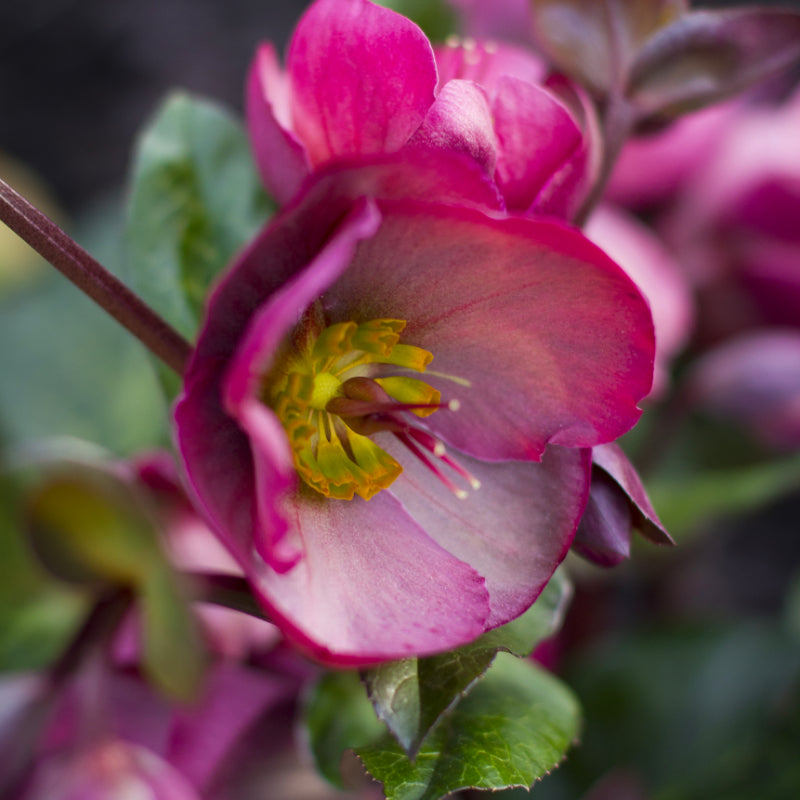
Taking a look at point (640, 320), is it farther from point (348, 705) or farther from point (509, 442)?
point (348, 705)

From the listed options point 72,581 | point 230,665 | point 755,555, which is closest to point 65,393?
point 230,665

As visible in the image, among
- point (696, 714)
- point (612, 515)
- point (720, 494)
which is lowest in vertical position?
point (696, 714)

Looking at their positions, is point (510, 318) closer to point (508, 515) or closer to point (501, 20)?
point (508, 515)

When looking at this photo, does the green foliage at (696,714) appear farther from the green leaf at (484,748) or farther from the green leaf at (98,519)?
the green leaf at (98,519)

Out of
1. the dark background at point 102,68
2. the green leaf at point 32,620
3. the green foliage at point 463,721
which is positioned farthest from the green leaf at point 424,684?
the dark background at point 102,68

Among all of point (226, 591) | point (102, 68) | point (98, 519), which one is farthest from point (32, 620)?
point (102, 68)

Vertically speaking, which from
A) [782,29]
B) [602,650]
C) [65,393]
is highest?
[782,29]
